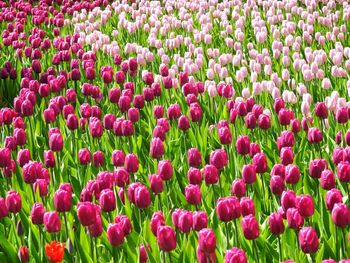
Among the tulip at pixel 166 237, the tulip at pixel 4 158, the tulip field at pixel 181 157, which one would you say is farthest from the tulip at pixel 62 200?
the tulip at pixel 4 158

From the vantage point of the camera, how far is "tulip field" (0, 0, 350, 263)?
279cm

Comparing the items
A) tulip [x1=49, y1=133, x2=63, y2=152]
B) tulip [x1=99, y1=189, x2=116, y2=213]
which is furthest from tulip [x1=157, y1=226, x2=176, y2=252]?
tulip [x1=49, y1=133, x2=63, y2=152]

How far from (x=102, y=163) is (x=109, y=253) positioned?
3.06ft

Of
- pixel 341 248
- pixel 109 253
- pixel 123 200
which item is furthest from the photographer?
pixel 123 200

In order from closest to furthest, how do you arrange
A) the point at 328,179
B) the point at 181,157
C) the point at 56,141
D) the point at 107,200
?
the point at 107,200
the point at 328,179
the point at 56,141
the point at 181,157

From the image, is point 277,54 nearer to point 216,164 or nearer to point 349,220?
point 216,164

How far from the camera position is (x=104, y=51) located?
7641mm

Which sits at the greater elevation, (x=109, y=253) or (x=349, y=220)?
(x=349, y=220)

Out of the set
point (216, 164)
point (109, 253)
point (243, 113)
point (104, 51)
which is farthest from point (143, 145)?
point (104, 51)

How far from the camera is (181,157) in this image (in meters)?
4.30

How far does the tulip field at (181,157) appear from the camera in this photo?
2787mm

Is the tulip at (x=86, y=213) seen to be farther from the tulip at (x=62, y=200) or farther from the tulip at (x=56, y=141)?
the tulip at (x=56, y=141)

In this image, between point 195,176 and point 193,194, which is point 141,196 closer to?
point 193,194

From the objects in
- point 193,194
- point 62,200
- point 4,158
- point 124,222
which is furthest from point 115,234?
point 4,158
